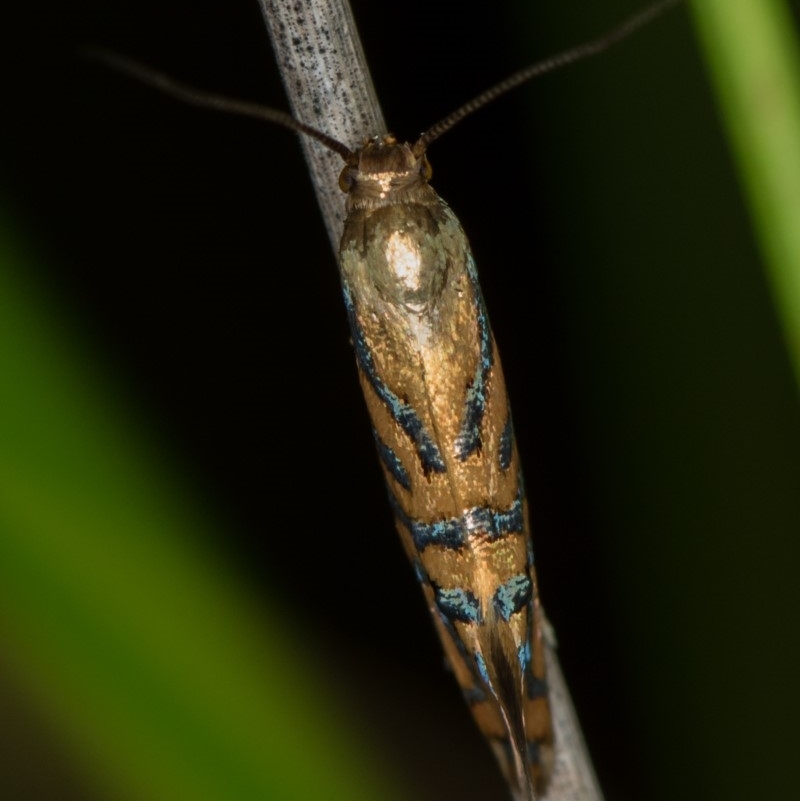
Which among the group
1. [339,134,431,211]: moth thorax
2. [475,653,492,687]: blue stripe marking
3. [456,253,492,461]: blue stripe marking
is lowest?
[475,653,492,687]: blue stripe marking

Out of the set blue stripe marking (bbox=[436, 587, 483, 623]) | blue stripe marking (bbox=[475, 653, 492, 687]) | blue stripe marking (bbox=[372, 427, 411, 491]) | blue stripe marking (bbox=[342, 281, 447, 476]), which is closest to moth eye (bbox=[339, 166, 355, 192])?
blue stripe marking (bbox=[342, 281, 447, 476])

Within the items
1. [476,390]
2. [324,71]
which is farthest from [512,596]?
[324,71]

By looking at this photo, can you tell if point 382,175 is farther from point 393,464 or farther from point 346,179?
point 393,464

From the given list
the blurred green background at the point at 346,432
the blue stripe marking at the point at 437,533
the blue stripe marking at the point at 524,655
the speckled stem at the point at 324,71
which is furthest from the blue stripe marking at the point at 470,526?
the speckled stem at the point at 324,71

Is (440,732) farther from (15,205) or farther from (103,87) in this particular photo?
(103,87)

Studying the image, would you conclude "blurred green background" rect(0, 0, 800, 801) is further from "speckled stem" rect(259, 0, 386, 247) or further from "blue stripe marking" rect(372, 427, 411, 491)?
"speckled stem" rect(259, 0, 386, 247)

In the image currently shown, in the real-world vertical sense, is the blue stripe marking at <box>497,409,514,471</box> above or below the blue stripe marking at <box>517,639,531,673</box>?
above
